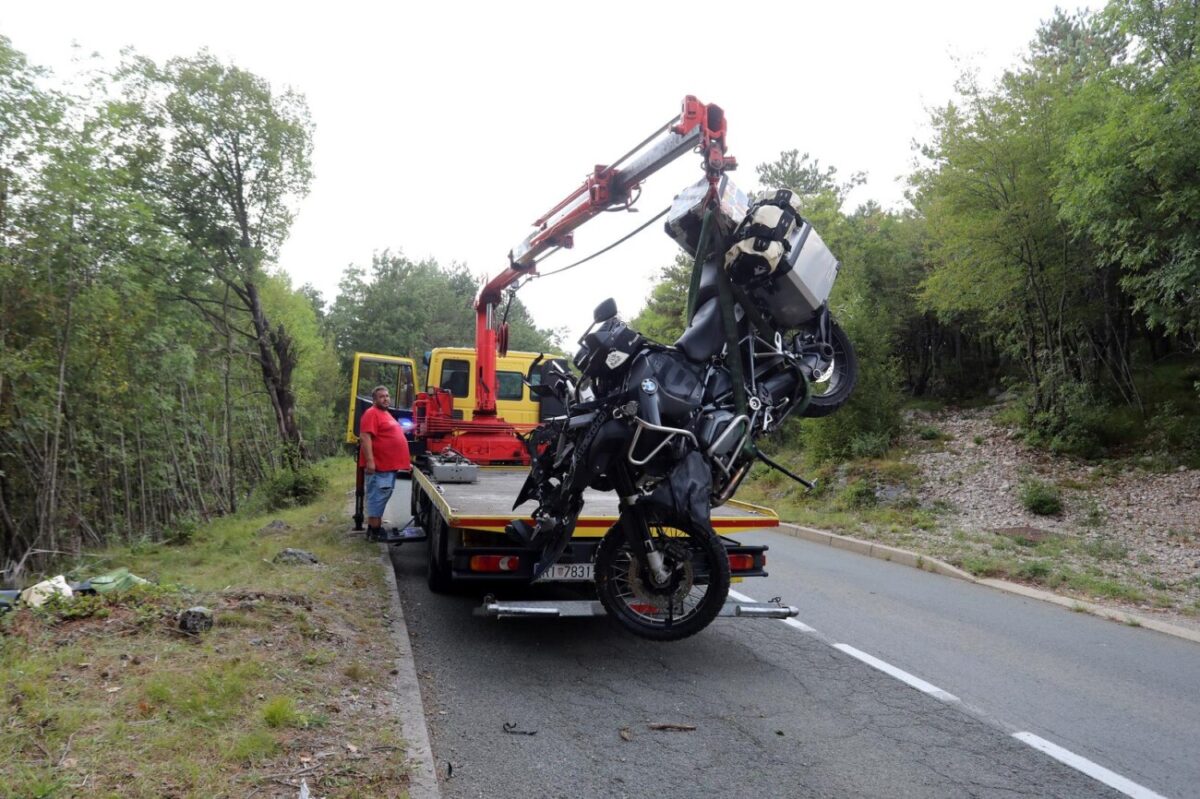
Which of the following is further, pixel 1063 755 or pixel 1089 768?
pixel 1063 755

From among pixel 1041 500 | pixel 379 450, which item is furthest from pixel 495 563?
pixel 1041 500

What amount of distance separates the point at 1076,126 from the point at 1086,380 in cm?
618

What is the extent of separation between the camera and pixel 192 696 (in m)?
3.96

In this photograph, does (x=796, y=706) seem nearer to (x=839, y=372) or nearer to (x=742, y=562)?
(x=742, y=562)

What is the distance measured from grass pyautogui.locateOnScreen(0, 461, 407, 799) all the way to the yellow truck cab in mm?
6540

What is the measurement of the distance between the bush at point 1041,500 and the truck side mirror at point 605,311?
11.1 metres

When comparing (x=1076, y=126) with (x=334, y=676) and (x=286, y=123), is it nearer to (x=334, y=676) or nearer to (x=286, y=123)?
(x=334, y=676)

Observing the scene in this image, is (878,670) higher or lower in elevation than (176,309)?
lower

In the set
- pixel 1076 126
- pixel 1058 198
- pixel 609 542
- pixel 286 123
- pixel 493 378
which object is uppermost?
pixel 286 123

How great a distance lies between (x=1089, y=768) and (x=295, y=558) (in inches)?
279

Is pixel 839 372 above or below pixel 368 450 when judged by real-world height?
above

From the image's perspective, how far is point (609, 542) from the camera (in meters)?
4.02

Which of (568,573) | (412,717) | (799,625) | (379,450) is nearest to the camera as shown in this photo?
(412,717)

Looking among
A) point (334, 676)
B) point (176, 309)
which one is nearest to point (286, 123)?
point (176, 309)
